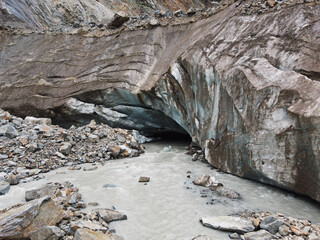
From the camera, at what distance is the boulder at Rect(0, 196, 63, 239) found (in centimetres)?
254

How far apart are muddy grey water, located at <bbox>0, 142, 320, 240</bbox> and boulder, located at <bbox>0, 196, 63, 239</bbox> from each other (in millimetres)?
764

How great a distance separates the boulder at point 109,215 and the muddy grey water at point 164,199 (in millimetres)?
86

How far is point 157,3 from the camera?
2766 cm

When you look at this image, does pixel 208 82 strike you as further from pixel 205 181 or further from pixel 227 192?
pixel 227 192

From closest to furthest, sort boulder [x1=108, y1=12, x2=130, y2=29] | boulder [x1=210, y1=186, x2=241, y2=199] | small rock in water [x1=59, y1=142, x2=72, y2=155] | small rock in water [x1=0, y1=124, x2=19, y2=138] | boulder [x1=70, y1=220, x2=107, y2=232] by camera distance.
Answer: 1. boulder [x1=70, y1=220, x2=107, y2=232]
2. boulder [x1=210, y1=186, x2=241, y2=199]
3. small rock in water [x1=59, y1=142, x2=72, y2=155]
4. small rock in water [x1=0, y1=124, x2=19, y2=138]
5. boulder [x1=108, y1=12, x2=130, y2=29]

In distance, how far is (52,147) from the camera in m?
6.80

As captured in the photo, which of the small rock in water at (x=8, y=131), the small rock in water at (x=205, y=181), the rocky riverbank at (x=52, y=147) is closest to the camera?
the small rock in water at (x=205, y=181)

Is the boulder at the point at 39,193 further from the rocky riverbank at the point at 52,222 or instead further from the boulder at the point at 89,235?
the boulder at the point at 89,235

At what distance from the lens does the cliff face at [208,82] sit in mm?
4074

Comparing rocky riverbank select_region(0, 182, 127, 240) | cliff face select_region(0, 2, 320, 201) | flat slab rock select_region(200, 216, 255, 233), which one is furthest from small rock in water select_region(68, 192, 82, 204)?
cliff face select_region(0, 2, 320, 201)

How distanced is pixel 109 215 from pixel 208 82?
13.9ft

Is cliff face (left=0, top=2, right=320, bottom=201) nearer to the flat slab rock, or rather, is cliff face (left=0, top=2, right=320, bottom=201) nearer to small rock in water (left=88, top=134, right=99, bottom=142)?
the flat slab rock

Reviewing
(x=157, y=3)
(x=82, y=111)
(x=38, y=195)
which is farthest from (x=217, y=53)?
(x=157, y=3)

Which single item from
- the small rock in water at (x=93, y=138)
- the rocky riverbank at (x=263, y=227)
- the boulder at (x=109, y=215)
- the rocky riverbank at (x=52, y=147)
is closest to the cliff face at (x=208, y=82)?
the rocky riverbank at (x=263, y=227)
